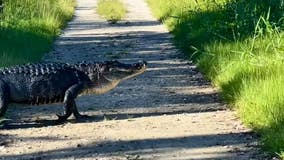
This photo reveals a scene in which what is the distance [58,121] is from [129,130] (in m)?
0.95

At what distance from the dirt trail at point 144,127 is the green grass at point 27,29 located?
2368 mm

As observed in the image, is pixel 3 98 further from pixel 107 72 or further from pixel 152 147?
pixel 152 147

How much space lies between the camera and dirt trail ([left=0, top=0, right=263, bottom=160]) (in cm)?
639

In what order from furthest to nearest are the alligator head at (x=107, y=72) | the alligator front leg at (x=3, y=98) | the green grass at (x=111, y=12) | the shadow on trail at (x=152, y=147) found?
the green grass at (x=111, y=12) → the alligator head at (x=107, y=72) → the alligator front leg at (x=3, y=98) → the shadow on trail at (x=152, y=147)

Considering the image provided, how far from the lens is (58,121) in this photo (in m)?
7.70

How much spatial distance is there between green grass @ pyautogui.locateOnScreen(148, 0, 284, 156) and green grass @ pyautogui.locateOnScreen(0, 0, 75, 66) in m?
2.84

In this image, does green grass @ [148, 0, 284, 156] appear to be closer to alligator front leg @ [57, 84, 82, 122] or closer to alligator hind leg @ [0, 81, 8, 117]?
alligator front leg @ [57, 84, 82, 122]

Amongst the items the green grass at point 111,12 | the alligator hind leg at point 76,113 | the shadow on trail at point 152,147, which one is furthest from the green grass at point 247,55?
the green grass at point 111,12

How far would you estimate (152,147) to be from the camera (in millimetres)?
6480

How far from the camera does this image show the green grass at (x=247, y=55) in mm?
7008

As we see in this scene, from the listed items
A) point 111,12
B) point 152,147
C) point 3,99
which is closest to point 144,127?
point 152,147

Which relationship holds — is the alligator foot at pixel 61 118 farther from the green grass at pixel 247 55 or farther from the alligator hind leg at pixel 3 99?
the green grass at pixel 247 55

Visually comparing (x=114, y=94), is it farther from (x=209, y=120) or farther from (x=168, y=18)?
(x=168, y=18)

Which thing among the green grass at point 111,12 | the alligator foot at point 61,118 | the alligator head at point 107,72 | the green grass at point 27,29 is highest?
the alligator head at point 107,72
